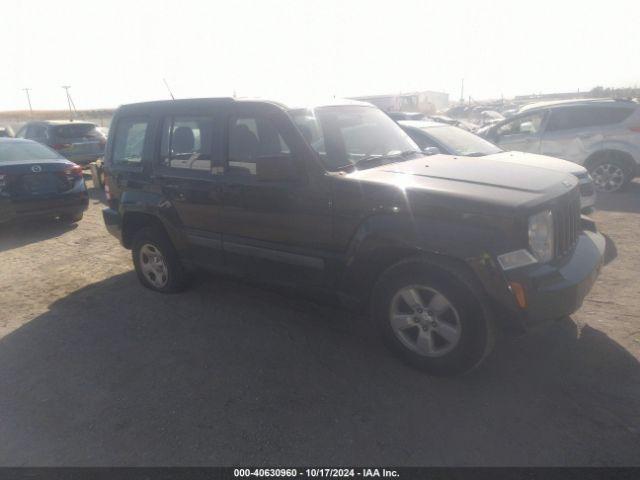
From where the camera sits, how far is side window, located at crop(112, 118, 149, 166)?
15.4ft

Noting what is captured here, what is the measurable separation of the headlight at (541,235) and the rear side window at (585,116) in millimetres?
6881

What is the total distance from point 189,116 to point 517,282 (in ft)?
10.5

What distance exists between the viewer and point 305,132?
360 cm

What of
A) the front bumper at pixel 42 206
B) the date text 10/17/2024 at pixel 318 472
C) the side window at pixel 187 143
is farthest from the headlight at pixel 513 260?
the front bumper at pixel 42 206

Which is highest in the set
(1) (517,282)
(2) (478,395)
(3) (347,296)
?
Answer: (1) (517,282)

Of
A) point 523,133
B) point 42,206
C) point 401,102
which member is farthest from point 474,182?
point 401,102

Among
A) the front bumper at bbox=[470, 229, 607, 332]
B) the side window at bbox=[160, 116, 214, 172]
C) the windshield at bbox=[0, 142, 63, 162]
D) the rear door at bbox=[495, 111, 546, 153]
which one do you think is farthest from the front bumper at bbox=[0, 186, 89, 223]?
the rear door at bbox=[495, 111, 546, 153]

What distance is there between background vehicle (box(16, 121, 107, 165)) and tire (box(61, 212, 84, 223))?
4968 mm

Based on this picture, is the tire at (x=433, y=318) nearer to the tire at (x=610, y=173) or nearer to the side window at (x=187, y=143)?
the side window at (x=187, y=143)

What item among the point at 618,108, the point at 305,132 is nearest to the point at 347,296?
the point at 305,132

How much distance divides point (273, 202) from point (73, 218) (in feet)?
20.1

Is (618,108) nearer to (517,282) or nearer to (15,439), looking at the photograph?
(517,282)

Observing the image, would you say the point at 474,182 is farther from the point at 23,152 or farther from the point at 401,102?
the point at 401,102

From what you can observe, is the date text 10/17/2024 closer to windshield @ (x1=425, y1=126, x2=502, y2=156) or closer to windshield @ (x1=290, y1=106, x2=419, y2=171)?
windshield @ (x1=290, y1=106, x2=419, y2=171)
